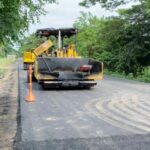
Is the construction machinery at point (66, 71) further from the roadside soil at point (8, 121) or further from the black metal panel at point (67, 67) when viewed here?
the roadside soil at point (8, 121)

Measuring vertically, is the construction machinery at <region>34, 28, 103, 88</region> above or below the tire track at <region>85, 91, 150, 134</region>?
above

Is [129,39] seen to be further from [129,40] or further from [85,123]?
[85,123]

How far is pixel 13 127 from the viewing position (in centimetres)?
1062

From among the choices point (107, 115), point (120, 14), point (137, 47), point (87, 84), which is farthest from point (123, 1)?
point (107, 115)

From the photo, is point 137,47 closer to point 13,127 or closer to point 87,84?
point 87,84

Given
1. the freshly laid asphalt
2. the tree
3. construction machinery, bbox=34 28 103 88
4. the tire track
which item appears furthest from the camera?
construction machinery, bbox=34 28 103 88

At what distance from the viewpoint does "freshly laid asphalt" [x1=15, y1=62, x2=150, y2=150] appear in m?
8.54

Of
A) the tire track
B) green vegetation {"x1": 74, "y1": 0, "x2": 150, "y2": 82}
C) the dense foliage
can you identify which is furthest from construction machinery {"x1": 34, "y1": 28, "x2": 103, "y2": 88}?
the dense foliage

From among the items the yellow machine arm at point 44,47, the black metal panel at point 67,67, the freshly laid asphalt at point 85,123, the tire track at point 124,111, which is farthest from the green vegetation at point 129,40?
the freshly laid asphalt at point 85,123

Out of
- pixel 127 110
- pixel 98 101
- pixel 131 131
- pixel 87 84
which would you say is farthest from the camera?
pixel 87 84

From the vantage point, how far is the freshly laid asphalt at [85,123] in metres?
8.54

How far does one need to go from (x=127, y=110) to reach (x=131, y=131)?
340cm

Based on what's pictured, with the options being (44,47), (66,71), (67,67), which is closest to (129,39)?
(44,47)

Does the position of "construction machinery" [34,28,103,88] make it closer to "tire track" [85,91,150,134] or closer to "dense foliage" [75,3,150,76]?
"tire track" [85,91,150,134]
